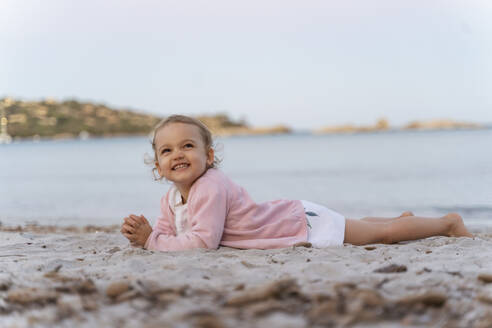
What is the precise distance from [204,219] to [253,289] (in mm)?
1209

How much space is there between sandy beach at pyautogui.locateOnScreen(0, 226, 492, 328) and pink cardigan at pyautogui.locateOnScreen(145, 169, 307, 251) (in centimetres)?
16

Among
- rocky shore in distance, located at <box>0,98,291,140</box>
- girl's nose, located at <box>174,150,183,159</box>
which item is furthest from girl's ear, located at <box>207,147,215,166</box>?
rocky shore in distance, located at <box>0,98,291,140</box>

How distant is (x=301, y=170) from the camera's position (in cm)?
1562

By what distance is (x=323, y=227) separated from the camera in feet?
11.3

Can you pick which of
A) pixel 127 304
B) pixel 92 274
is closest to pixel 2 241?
pixel 92 274

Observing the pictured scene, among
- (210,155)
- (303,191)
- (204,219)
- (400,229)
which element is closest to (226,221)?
(204,219)

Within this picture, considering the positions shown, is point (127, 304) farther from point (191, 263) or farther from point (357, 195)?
point (357, 195)

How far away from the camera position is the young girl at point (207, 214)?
123 inches

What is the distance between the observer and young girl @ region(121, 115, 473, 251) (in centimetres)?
313

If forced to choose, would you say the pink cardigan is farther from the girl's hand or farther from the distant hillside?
the distant hillside

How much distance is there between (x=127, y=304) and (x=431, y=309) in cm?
114

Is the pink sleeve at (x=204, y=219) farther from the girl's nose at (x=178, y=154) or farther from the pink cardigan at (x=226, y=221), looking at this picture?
the girl's nose at (x=178, y=154)

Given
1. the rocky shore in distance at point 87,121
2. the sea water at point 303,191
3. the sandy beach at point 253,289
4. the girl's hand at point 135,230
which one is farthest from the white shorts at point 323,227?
the rocky shore in distance at point 87,121

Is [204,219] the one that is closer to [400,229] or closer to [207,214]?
[207,214]
